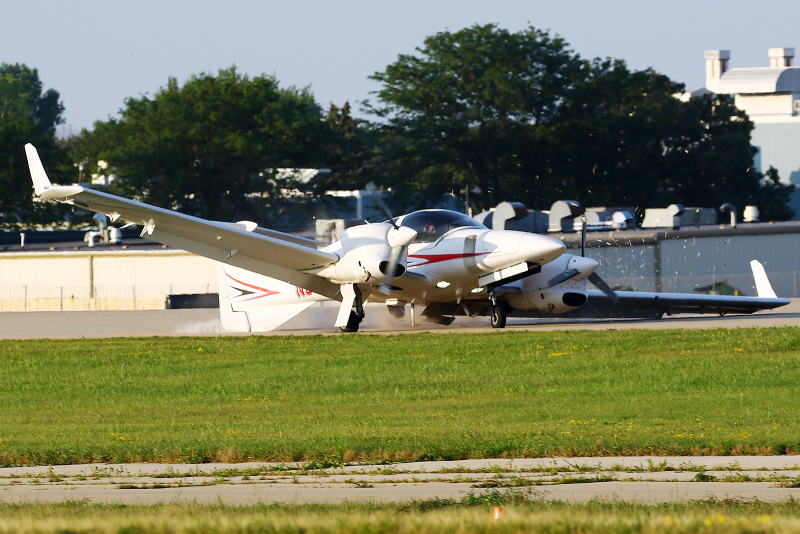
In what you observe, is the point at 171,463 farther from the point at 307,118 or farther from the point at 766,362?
the point at 307,118

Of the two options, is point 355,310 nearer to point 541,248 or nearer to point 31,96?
point 541,248

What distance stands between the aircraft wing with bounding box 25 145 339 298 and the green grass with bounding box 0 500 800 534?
15.3 metres

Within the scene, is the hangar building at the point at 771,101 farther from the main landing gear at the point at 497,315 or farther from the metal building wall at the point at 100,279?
the main landing gear at the point at 497,315

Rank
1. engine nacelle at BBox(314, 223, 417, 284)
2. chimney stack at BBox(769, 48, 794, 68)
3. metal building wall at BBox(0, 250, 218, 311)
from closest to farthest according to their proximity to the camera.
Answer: engine nacelle at BBox(314, 223, 417, 284) < metal building wall at BBox(0, 250, 218, 311) < chimney stack at BBox(769, 48, 794, 68)

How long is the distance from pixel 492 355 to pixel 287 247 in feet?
21.1

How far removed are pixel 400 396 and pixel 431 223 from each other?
32.4ft

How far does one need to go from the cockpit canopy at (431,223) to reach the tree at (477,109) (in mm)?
44990

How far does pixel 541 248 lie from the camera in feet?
80.1

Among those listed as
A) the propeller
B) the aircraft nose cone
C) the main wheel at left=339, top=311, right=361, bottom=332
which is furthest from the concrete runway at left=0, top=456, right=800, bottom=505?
the main wheel at left=339, top=311, right=361, bottom=332

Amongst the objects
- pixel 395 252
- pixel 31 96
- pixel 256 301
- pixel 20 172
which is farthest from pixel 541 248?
pixel 31 96

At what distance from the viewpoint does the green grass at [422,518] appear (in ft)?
22.1

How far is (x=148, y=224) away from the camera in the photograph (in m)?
24.5

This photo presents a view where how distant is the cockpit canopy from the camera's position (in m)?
26.2

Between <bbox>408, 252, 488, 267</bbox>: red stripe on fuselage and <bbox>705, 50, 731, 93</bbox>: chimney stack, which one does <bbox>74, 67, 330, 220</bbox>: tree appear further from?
<bbox>705, 50, 731, 93</bbox>: chimney stack
